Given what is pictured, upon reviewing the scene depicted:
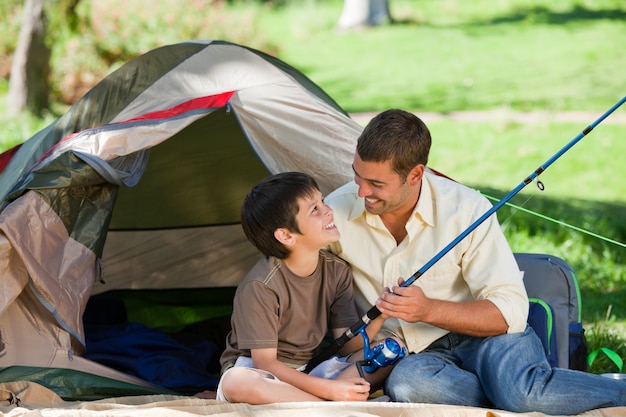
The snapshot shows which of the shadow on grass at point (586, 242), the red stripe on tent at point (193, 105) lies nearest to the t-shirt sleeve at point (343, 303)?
the red stripe on tent at point (193, 105)

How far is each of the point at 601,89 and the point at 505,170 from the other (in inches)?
124

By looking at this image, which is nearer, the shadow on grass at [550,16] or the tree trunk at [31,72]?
the tree trunk at [31,72]

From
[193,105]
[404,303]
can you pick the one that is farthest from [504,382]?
[193,105]

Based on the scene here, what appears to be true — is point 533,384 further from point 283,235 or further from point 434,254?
point 283,235

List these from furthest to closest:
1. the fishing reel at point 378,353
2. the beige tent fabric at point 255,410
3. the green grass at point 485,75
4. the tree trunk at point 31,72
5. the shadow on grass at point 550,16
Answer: the shadow on grass at point 550,16
the tree trunk at point 31,72
the green grass at point 485,75
the fishing reel at point 378,353
the beige tent fabric at point 255,410

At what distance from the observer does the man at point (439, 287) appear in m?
2.82

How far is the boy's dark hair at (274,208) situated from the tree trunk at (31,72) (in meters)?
6.50

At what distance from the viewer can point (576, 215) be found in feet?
22.2

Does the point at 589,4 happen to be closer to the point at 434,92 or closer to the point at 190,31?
the point at 434,92

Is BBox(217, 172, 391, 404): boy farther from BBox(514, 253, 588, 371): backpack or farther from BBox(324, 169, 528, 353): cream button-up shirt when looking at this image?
BBox(514, 253, 588, 371): backpack

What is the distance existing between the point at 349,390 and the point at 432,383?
0.25 metres

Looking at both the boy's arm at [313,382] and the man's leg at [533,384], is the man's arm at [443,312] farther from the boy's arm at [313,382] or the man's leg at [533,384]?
the boy's arm at [313,382]

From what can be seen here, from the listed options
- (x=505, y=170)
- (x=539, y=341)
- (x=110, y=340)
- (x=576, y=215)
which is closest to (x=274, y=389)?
(x=539, y=341)

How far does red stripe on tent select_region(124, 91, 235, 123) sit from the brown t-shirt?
2.33ft
